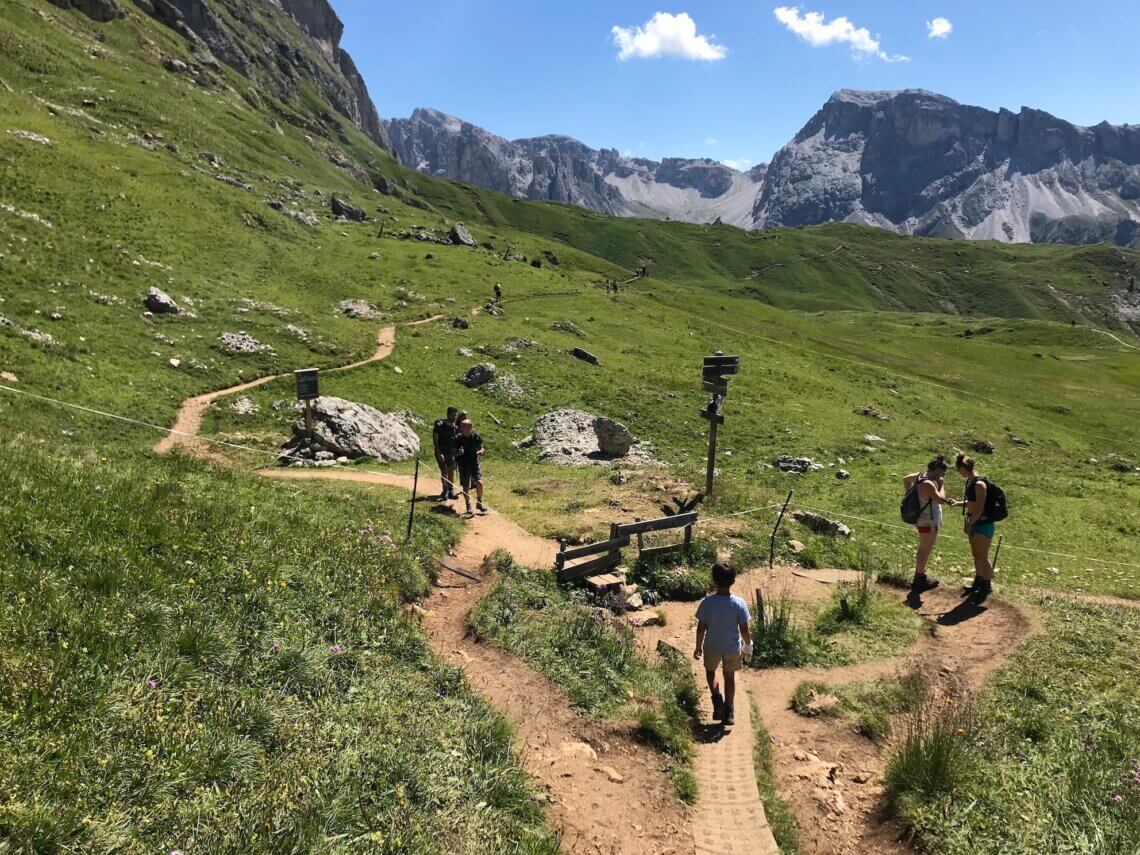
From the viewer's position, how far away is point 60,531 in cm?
853

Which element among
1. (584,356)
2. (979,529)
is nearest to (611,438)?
(979,529)

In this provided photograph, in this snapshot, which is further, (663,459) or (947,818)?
(663,459)

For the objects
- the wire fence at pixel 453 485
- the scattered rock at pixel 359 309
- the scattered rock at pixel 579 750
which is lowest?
the scattered rock at pixel 579 750

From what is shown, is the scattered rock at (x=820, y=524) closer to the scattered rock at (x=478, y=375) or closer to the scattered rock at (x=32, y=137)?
the scattered rock at (x=478, y=375)

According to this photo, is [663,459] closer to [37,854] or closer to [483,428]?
[483,428]

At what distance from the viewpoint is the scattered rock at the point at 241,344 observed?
34938mm

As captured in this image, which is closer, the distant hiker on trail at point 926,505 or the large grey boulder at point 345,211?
the distant hiker on trail at point 926,505

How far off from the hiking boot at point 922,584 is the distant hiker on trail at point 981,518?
1135mm

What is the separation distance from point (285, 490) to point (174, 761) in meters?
12.1

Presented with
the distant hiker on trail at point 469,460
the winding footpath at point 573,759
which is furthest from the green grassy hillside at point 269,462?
the distant hiker on trail at point 469,460

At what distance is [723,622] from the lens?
11062mm

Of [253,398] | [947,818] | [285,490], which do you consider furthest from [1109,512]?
[253,398]

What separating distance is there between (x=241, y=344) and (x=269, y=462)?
13.9m

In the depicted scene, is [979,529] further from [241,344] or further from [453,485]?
[241,344]
